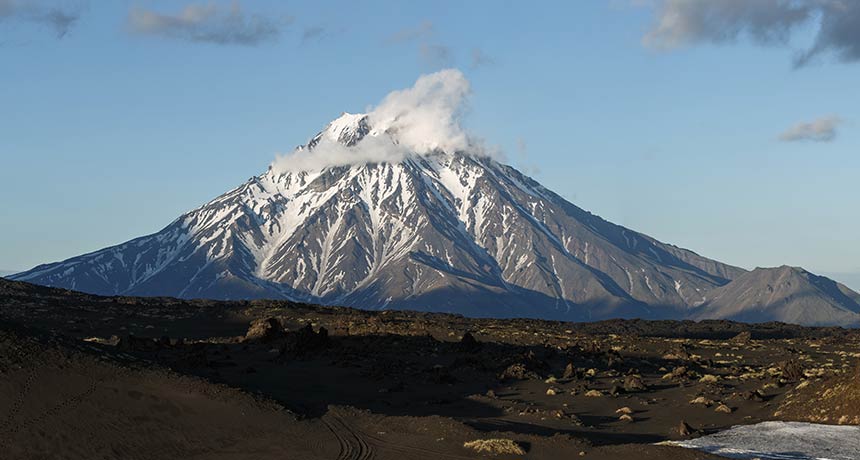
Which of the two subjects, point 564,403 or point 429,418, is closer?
point 429,418

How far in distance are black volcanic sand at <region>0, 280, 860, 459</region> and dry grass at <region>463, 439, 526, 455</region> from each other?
454 mm

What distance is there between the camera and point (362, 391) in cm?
5344

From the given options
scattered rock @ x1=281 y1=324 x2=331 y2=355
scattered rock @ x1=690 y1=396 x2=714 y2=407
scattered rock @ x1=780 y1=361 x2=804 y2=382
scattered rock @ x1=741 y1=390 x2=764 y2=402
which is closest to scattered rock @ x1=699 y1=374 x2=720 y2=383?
scattered rock @ x1=780 y1=361 x2=804 y2=382

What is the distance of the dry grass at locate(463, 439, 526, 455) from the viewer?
1450 inches

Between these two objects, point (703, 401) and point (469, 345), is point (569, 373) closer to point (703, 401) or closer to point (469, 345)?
point (703, 401)

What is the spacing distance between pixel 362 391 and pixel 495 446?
17.2 meters

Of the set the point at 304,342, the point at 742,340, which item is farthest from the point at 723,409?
the point at 742,340

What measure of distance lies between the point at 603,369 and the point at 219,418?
32576 millimetres

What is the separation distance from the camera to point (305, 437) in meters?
39.0

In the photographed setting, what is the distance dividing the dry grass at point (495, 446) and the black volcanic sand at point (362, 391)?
1.49 feet

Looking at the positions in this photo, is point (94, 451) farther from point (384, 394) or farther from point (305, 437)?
point (384, 394)

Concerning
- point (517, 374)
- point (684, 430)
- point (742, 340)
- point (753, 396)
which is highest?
point (742, 340)

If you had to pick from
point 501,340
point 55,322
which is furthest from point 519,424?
point 55,322

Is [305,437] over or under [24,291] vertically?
under
